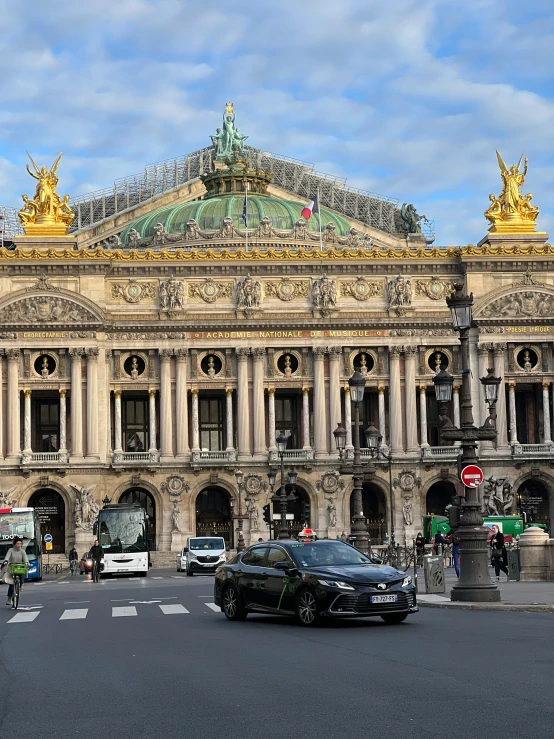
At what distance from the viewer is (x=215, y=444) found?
92875 mm

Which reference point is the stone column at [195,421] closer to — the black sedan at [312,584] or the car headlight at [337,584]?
the black sedan at [312,584]

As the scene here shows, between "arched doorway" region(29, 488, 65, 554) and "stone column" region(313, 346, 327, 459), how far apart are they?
1728 cm

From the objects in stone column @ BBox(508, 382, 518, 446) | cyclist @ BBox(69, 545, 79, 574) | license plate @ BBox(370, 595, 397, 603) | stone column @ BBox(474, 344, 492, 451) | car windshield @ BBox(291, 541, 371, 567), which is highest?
stone column @ BBox(474, 344, 492, 451)

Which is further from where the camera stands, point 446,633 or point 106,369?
point 106,369

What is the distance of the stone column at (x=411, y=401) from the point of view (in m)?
88.4

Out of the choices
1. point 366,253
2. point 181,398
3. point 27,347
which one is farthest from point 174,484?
point 366,253

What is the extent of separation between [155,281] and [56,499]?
15874 mm

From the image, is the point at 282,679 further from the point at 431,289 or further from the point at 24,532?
the point at 431,289

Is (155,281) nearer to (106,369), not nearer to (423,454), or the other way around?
(106,369)

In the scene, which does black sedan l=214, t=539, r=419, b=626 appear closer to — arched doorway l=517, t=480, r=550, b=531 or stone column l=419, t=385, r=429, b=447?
stone column l=419, t=385, r=429, b=447

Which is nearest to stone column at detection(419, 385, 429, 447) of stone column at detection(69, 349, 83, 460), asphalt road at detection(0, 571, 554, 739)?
stone column at detection(69, 349, 83, 460)

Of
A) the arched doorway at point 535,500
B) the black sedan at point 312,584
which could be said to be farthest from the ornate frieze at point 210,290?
the black sedan at point 312,584

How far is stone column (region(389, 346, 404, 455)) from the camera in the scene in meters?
88.6

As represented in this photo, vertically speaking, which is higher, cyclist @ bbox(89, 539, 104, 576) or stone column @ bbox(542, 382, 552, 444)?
stone column @ bbox(542, 382, 552, 444)
